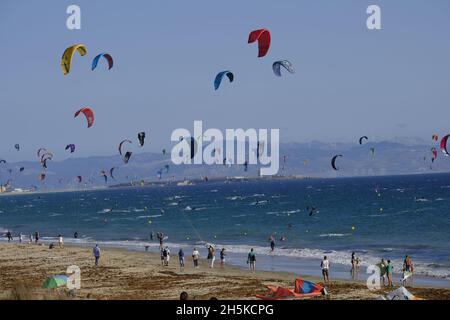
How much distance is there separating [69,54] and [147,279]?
8331 millimetres

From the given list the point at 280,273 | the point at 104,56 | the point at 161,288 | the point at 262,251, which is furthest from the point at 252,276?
the point at 262,251

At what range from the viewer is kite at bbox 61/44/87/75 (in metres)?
24.3

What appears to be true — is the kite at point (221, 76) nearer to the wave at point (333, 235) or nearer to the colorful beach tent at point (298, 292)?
the colorful beach tent at point (298, 292)

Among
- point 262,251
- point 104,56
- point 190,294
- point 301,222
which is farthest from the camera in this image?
point 301,222

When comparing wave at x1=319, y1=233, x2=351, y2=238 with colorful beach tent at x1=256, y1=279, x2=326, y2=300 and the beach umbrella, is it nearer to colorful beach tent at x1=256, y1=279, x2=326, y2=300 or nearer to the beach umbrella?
colorful beach tent at x1=256, y1=279, x2=326, y2=300

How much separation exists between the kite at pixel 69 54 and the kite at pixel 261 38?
592 cm

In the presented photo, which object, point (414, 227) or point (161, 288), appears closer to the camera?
point (161, 288)

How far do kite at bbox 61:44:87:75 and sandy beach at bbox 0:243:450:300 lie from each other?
24.4ft

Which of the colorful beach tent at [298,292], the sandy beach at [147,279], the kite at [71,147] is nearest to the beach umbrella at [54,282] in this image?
the sandy beach at [147,279]

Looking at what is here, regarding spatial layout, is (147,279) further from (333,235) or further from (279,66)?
(333,235)

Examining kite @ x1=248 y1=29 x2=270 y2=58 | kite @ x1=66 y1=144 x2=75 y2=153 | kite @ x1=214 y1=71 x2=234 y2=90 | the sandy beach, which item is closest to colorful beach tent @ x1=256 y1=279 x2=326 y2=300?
the sandy beach

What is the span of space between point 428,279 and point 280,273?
218 inches

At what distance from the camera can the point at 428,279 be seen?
24141mm
